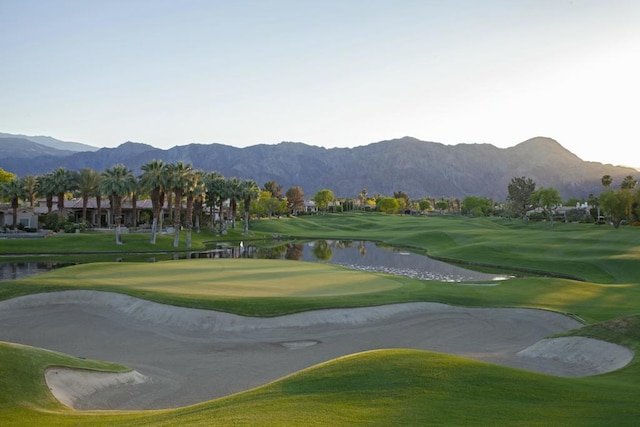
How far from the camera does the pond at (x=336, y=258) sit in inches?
2103

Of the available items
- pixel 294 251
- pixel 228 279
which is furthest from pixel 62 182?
pixel 228 279

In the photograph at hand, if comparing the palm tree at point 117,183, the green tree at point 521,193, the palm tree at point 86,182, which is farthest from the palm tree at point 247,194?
the green tree at point 521,193

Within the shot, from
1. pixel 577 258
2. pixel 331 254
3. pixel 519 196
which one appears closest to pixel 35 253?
pixel 331 254

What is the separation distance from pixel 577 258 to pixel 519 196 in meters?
92.4

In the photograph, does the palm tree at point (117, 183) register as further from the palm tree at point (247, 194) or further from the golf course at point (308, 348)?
the palm tree at point (247, 194)

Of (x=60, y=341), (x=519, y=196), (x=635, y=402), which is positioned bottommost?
(x=60, y=341)

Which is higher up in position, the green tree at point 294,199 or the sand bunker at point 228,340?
the green tree at point 294,199

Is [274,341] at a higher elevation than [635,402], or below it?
below

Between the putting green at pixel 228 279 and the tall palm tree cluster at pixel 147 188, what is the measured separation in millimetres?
27495

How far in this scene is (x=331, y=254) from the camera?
3125 inches

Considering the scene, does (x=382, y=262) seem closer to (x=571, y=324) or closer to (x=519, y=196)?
(x=571, y=324)

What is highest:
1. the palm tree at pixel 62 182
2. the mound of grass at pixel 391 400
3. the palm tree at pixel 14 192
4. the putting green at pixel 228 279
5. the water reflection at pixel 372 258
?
the palm tree at pixel 62 182

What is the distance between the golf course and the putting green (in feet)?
Result: 0.67

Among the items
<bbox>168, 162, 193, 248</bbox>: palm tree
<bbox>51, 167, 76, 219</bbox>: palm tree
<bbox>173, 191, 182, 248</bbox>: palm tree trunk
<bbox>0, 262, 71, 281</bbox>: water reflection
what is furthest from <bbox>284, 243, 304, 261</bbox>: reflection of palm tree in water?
<bbox>51, 167, 76, 219</bbox>: palm tree
